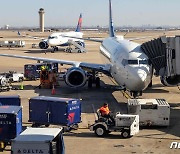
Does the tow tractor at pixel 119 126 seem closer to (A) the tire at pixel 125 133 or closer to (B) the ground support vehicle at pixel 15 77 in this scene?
(A) the tire at pixel 125 133

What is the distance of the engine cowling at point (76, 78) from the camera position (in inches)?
1231

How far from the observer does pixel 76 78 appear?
3156 centimetres

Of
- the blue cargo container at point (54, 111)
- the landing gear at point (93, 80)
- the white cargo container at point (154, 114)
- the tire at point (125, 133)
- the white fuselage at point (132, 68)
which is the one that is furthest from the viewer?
the landing gear at point (93, 80)

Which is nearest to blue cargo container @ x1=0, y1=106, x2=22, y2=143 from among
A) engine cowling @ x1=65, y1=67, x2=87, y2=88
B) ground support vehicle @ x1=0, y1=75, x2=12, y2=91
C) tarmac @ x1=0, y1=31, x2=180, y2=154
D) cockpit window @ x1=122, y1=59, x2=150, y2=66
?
tarmac @ x1=0, y1=31, x2=180, y2=154

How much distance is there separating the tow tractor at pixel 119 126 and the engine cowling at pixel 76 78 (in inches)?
476

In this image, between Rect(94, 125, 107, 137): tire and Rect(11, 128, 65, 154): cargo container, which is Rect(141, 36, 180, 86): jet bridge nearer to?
Rect(94, 125, 107, 137): tire

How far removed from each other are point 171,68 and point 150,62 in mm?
1769

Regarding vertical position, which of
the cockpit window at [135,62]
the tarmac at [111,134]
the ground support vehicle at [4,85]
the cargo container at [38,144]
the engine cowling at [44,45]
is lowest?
the tarmac at [111,134]

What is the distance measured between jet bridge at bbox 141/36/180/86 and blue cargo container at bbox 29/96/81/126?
7.75 m

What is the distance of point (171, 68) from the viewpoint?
82.5 ft

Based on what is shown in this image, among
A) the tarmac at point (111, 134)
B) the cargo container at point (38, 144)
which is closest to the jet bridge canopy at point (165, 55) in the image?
the tarmac at point (111, 134)

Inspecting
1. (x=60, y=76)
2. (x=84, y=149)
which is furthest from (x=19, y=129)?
(x=60, y=76)

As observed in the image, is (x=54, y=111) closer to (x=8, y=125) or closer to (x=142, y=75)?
(x=8, y=125)

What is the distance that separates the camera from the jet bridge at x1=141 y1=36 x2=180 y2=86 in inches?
985
